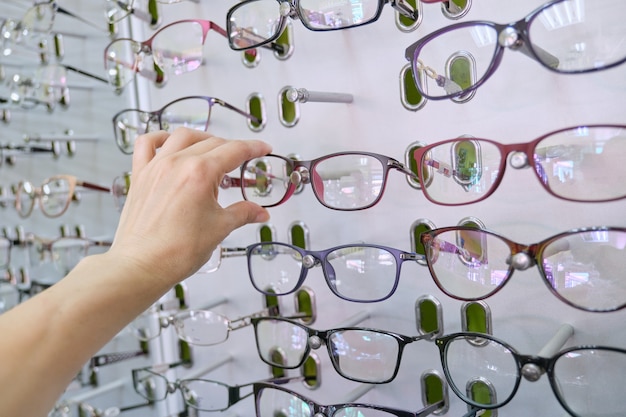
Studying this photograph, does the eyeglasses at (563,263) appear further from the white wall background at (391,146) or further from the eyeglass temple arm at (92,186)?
the eyeglass temple arm at (92,186)

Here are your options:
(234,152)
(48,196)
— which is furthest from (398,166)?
(48,196)

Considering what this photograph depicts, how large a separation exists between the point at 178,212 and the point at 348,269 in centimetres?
21

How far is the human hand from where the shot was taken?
1.66 ft

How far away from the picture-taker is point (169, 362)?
0.91m

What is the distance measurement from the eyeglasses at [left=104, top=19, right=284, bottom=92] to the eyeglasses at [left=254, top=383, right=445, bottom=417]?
0.42m

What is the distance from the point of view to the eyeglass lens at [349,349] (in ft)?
1.96

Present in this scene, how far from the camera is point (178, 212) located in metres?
0.52

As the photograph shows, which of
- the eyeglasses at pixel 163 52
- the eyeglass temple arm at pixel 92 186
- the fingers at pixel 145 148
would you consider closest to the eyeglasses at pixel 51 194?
the eyeglass temple arm at pixel 92 186

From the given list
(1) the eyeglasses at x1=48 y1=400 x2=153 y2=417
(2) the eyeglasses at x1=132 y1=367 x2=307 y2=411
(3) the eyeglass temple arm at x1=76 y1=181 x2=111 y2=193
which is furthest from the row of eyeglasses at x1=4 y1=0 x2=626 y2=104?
(1) the eyeglasses at x1=48 y1=400 x2=153 y2=417

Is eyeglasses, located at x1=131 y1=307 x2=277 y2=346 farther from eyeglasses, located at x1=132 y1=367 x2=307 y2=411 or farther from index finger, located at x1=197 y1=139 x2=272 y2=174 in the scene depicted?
index finger, located at x1=197 y1=139 x2=272 y2=174

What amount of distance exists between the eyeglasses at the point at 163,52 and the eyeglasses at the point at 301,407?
423 mm

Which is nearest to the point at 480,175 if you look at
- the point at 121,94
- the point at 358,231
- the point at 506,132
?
Result: the point at 506,132

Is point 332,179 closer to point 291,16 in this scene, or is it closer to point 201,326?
point 291,16

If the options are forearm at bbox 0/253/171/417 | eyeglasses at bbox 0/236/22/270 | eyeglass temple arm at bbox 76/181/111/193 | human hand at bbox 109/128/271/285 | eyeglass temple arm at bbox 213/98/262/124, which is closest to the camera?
forearm at bbox 0/253/171/417
